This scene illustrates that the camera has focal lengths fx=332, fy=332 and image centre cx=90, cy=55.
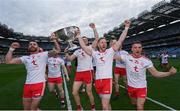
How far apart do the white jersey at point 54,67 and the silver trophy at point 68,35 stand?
398 centimetres

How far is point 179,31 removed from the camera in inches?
3081

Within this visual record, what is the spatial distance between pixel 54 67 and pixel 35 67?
4503mm

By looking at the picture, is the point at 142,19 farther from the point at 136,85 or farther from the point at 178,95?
the point at 136,85

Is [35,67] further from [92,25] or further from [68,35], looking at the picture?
[92,25]

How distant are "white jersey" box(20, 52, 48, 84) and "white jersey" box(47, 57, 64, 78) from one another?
4229 millimetres

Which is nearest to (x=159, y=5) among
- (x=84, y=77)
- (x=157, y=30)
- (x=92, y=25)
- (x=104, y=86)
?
(x=157, y=30)

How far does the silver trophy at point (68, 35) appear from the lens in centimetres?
841

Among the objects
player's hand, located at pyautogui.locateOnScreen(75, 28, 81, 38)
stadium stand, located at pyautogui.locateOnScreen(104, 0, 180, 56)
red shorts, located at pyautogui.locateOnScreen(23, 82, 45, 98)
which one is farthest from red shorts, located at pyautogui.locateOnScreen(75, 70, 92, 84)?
stadium stand, located at pyautogui.locateOnScreen(104, 0, 180, 56)

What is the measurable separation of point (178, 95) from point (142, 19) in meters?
73.9

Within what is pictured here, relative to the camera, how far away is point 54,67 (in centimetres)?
1261

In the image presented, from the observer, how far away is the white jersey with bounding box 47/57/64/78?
491 inches

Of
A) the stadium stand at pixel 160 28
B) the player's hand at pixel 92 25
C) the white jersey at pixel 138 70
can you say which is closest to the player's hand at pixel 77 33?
the player's hand at pixel 92 25

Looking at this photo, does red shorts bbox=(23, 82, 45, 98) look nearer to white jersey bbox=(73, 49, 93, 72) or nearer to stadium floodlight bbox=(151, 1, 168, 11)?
white jersey bbox=(73, 49, 93, 72)

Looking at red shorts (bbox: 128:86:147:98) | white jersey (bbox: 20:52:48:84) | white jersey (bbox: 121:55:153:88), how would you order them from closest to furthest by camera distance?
1. red shorts (bbox: 128:86:147:98)
2. white jersey (bbox: 121:55:153:88)
3. white jersey (bbox: 20:52:48:84)
